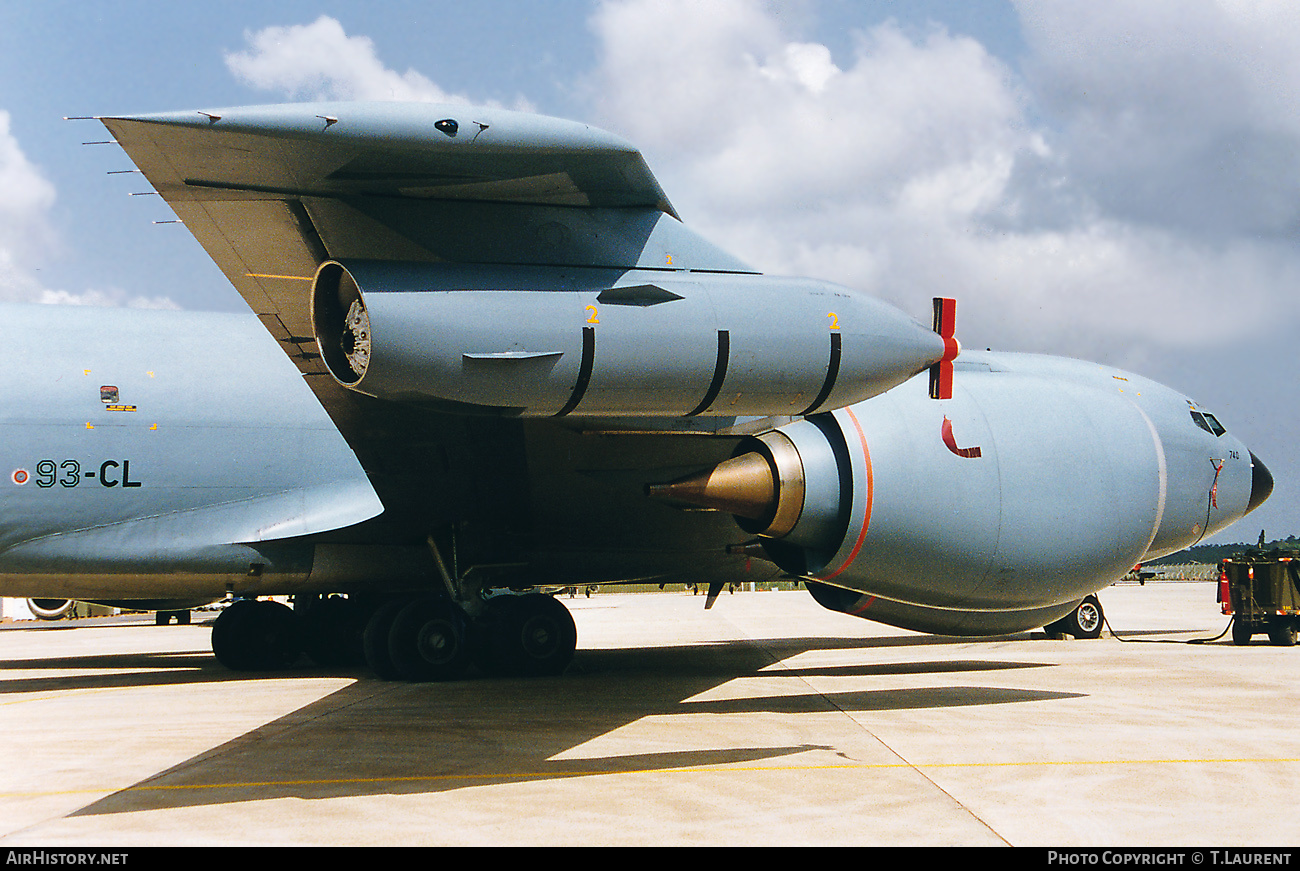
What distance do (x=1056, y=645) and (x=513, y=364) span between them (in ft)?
43.9

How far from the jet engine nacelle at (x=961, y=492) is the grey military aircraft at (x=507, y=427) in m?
0.03

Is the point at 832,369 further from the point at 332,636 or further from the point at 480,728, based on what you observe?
the point at 332,636

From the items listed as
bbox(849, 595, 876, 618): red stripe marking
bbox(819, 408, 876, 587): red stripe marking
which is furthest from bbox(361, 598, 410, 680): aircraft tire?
bbox(819, 408, 876, 587): red stripe marking

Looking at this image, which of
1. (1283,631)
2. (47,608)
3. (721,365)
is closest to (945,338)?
(721,365)

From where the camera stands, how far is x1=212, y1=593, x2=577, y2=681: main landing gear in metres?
12.2

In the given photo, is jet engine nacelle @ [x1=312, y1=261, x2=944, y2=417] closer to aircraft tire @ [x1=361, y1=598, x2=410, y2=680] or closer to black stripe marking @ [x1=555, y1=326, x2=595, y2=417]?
black stripe marking @ [x1=555, y1=326, x2=595, y2=417]

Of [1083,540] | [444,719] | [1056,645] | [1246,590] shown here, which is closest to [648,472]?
[444,719]

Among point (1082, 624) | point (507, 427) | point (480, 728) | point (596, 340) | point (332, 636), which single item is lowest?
point (1082, 624)

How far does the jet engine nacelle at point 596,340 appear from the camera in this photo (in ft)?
20.5

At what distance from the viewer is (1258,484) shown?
45.6 ft

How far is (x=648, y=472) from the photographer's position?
11258 millimetres

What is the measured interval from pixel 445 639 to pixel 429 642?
0.63 feet

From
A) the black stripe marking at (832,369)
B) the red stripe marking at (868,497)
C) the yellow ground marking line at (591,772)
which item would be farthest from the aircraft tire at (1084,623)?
the black stripe marking at (832,369)

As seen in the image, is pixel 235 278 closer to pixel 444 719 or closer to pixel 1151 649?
pixel 444 719
